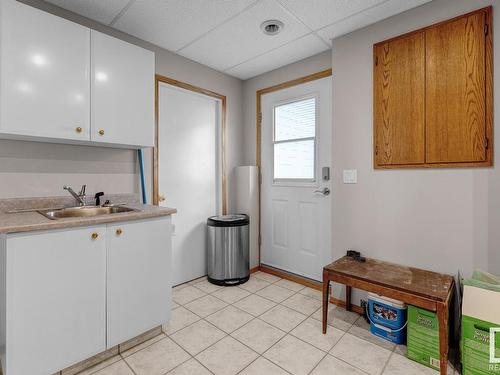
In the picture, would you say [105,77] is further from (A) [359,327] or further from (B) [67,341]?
(A) [359,327]

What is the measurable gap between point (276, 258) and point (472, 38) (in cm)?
260

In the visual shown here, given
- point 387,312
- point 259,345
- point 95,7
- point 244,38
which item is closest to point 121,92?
point 95,7

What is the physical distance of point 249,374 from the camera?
5.22ft

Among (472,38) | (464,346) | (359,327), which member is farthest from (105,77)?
(464,346)

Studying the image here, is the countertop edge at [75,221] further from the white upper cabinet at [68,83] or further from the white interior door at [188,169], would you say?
the white interior door at [188,169]

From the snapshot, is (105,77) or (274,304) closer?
(105,77)

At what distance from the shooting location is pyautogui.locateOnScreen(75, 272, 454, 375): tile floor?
1.64 m

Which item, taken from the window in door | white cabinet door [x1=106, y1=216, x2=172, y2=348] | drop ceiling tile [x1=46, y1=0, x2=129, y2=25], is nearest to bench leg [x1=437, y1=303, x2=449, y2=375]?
the window in door

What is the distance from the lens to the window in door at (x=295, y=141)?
2.89 meters

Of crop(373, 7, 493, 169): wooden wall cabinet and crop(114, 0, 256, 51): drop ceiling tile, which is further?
crop(114, 0, 256, 51): drop ceiling tile

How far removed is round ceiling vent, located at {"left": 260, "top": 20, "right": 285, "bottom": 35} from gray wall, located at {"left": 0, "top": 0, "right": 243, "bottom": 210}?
99cm

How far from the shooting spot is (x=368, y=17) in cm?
211

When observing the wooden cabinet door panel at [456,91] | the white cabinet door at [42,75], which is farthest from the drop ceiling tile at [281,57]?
the white cabinet door at [42,75]

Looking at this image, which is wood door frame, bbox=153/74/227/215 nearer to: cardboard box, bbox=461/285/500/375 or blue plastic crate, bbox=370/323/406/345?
blue plastic crate, bbox=370/323/406/345
